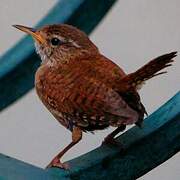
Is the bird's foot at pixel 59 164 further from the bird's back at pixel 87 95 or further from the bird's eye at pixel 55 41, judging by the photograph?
the bird's eye at pixel 55 41

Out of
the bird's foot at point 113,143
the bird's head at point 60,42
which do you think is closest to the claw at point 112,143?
the bird's foot at point 113,143

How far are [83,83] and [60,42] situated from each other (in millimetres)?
222

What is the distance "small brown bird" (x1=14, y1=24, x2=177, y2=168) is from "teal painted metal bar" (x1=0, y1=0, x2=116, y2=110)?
0.03 m

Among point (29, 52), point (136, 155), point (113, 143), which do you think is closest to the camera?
point (136, 155)

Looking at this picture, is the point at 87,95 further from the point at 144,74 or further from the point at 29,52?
the point at 29,52

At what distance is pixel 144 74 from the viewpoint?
3.33 ft

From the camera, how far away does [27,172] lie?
0.74 m

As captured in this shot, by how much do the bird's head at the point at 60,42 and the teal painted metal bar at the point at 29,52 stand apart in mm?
23

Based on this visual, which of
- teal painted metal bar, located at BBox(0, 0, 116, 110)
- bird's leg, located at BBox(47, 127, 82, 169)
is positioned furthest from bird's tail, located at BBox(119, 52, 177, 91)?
teal painted metal bar, located at BBox(0, 0, 116, 110)

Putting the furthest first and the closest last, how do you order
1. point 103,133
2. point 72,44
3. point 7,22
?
point 7,22 → point 103,133 → point 72,44

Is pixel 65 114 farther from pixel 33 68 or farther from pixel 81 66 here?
pixel 33 68

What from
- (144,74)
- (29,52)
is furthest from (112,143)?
(29,52)

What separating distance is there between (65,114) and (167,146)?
0.98 ft

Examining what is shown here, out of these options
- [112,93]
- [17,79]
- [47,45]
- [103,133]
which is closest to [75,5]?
[47,45]
